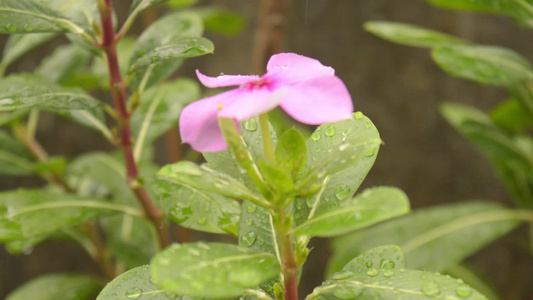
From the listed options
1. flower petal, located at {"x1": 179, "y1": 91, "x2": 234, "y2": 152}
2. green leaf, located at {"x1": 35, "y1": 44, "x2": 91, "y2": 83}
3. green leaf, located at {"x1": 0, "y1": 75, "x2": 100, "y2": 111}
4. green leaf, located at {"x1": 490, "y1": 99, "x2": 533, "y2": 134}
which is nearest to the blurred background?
green leaf, located at {"x1": 490, "y1": 99, "x2": 533, "y2": 134}

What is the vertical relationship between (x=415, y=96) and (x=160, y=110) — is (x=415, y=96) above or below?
below

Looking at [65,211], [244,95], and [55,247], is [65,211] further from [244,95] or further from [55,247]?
[55,247]

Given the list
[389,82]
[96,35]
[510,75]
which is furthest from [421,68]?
[96,35]

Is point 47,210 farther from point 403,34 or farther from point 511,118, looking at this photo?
point 511,118

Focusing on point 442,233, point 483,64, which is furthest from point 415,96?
point 483,64

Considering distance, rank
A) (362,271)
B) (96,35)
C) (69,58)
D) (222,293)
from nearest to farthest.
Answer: (222,293) < (362,271) < (96,35) < (69,58)

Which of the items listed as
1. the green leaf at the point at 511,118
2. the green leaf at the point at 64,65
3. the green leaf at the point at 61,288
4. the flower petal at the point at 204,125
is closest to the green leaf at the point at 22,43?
the green leaf at the point at 64,65
